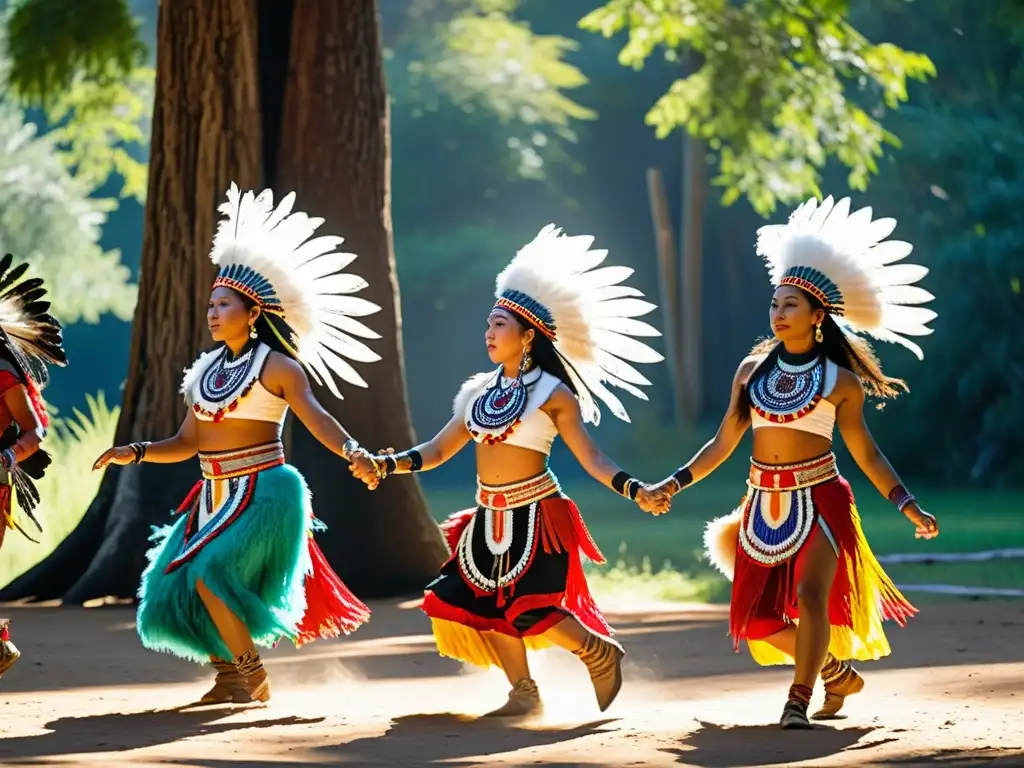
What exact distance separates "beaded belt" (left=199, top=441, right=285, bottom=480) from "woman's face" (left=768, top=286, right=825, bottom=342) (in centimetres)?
202

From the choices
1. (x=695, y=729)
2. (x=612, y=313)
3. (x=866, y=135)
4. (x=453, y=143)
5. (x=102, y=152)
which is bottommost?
(x=695, y=729)

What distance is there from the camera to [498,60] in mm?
31734

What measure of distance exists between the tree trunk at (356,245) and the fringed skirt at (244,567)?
415cm

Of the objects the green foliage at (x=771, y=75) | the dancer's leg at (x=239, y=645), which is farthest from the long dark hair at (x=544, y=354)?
the green foliage at (x=771, y=75)

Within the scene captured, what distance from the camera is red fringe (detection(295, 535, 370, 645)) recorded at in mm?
7234

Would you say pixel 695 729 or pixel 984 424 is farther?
pixel 984 424

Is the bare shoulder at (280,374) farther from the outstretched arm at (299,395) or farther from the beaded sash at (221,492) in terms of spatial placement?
the beaded sash at (221,492)

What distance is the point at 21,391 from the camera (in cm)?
728

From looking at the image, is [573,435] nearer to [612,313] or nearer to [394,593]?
[612,313]

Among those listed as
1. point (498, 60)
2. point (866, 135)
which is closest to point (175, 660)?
point (866, 135)

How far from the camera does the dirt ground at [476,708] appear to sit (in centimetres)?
592

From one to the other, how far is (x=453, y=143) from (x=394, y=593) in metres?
21.8

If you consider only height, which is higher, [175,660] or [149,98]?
[149,98]

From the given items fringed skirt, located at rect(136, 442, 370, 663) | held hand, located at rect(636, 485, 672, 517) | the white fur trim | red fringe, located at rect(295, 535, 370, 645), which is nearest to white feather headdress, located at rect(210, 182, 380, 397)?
fringed skirt, located at rect(136, 442, 370, 663)
